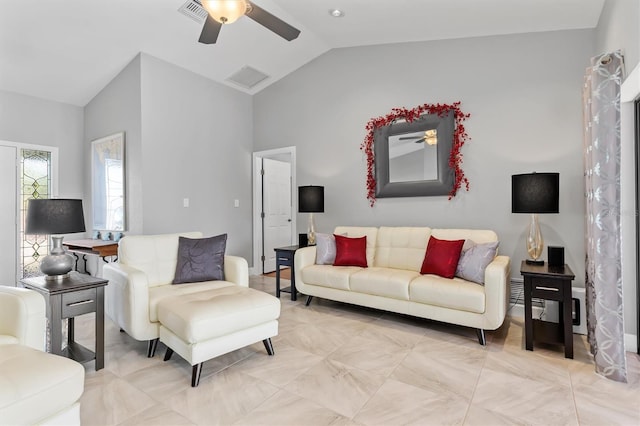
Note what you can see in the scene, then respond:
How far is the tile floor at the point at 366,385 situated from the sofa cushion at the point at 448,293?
303 millimetres

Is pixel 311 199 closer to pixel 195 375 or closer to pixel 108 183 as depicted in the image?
pixel 195 375

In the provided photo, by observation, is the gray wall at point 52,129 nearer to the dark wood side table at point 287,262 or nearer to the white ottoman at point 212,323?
the dark wood side table at point 287,262

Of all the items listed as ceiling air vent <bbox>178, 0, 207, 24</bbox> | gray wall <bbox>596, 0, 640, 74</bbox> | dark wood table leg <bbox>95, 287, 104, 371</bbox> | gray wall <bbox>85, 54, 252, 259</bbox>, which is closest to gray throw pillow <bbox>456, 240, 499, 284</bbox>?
gray wall <bbox>596, 0, 640, 74</bbox>

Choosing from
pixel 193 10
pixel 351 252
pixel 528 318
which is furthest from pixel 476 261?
pixel 193 10

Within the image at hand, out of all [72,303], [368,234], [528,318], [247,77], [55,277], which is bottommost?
[528,318]

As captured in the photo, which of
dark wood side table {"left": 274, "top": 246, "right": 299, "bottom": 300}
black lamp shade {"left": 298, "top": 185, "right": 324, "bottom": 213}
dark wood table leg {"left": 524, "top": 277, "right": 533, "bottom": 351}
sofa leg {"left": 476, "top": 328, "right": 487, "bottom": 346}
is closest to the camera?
dark wood table leg {"left": 524, "top": 277, "right": 533, "bottom": 351}

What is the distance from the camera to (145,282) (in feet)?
7.96

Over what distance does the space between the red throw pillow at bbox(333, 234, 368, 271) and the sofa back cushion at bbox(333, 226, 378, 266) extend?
14cm

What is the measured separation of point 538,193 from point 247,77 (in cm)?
397

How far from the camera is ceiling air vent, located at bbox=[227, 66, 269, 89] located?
4680mm

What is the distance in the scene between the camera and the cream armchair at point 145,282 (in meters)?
2.39

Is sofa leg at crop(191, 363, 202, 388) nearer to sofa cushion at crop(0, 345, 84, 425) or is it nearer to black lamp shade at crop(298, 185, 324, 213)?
sofa cushion at crop(0, 345, 84, 425)

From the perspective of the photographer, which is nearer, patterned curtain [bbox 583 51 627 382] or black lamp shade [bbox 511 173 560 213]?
patterned curtain [bbox 583 51 627 382]

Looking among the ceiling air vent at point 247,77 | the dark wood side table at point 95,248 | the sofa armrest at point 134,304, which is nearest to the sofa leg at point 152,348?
the sofa armrest at point 134,304
